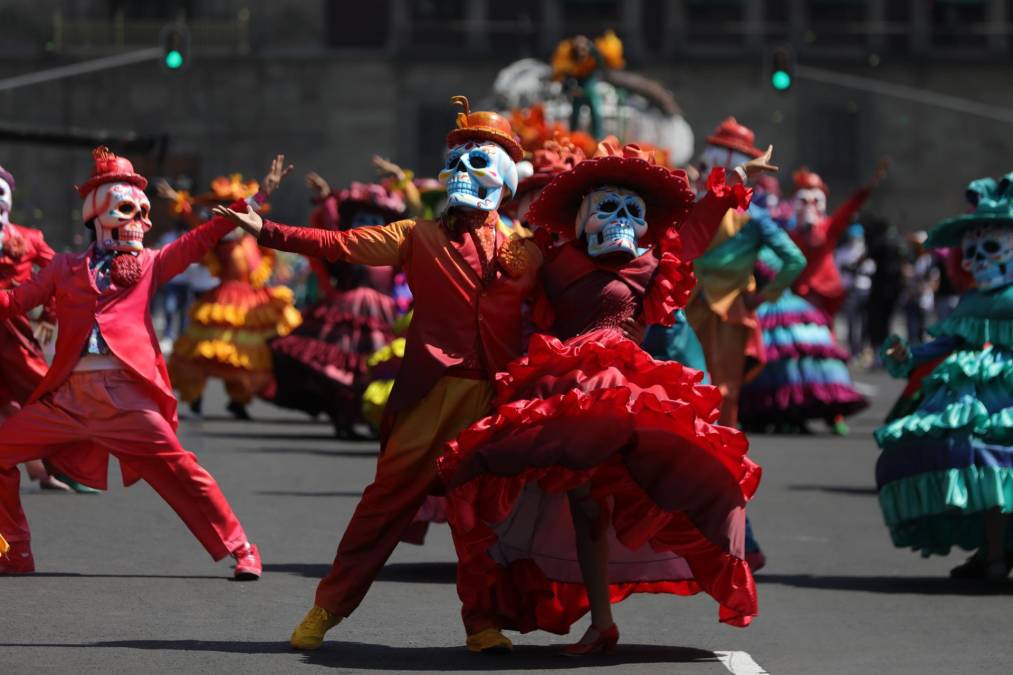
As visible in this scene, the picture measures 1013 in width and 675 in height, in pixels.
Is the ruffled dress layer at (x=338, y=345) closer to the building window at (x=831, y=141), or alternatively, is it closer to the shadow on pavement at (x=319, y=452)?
the shadow on pavement at (x=319, y=452)

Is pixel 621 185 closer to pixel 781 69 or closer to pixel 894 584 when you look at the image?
pixel 894 584

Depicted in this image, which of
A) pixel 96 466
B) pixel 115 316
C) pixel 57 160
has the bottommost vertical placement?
pixel 57 160

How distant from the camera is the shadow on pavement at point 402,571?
11.6 metres

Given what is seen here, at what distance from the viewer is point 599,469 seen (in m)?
9.17

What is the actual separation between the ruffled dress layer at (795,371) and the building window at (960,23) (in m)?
39.9

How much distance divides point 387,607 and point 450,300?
1.77 metres

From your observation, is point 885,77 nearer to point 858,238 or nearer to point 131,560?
point 858,238

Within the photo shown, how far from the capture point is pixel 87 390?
11023 millimetres

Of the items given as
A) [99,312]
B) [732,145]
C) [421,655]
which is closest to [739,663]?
[421,655]

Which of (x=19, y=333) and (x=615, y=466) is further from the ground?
(x=615, y=466)

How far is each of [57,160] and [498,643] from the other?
51.0 metres

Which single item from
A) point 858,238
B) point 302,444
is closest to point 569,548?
point 302,444

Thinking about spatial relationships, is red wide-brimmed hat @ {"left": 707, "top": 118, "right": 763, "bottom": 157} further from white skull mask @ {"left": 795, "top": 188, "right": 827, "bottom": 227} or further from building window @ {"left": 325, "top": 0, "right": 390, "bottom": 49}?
building window @ {"left": 325, "top": 0, "right": 390, "bottom": 49}

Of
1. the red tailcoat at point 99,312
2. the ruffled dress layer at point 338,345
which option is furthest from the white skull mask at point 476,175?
the ruffled dress layer at point 338,345
